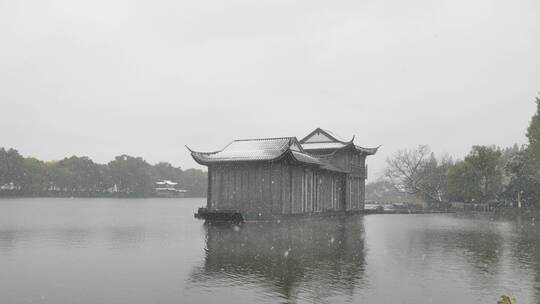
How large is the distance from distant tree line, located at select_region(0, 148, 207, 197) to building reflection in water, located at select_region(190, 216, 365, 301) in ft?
310

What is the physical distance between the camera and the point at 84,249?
18453mm

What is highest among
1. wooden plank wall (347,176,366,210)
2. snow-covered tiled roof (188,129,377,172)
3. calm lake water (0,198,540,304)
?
snow-covered tiled roof (188,129,377,172)

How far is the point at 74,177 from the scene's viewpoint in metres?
118

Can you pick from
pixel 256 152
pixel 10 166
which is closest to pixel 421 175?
pixel 256 152

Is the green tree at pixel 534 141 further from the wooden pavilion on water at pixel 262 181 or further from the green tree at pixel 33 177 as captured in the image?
the green tree at pixel 33 177

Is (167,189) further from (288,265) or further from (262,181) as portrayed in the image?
(288,265)

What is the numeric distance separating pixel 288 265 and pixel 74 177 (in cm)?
11459

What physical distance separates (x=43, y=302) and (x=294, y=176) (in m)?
29.5

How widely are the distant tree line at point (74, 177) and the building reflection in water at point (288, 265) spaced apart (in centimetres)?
9437

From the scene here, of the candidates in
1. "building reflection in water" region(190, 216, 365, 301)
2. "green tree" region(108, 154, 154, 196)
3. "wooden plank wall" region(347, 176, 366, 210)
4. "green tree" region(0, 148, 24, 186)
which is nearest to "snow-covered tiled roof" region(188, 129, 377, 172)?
"wooden plank wall" region(347, 176, 366, 210)

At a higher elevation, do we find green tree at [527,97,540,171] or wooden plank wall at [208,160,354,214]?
green tree at [527,97,540,171]

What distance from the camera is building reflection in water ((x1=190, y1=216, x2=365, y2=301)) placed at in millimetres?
11367

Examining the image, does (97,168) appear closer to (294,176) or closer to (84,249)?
(294,176)

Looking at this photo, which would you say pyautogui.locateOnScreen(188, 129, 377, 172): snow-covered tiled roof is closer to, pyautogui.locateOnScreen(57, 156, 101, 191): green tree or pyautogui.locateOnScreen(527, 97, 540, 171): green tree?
pyautogui.locateOnScreen(527, 97, 540, 171): green tree
